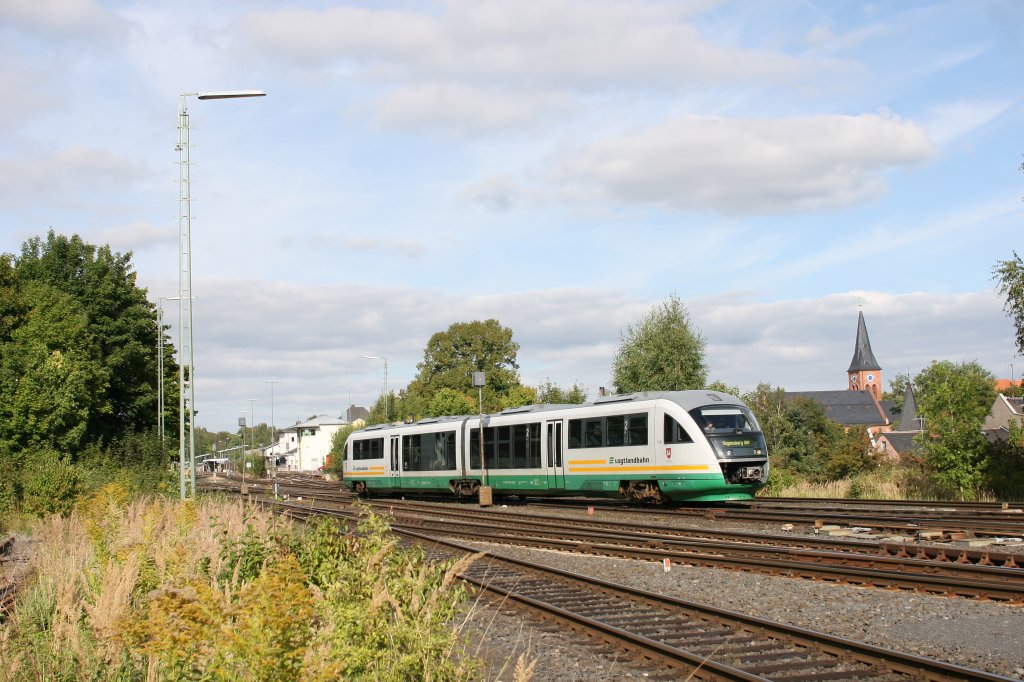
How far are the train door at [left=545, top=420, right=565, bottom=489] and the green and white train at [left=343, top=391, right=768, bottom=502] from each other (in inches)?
1.1

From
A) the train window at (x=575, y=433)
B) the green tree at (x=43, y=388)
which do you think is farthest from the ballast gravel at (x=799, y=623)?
the green tree at (x=43, y=388)

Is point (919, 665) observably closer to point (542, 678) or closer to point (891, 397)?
point (542, 678)

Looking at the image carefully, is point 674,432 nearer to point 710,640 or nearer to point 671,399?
point 671,399

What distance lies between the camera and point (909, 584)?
1083 centimetres

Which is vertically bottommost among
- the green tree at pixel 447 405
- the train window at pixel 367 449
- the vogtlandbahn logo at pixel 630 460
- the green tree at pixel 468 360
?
the vogtlandbahn logo at pixel 630 460

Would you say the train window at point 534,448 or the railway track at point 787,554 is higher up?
the train window at point 534,448

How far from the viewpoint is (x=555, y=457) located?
25.8 metres

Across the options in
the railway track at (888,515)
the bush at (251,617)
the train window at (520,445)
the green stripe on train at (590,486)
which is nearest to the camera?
the bush at (251,617)

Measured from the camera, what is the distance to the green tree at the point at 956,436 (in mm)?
24812

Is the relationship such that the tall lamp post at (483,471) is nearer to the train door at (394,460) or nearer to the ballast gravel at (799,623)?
the train door at (394,460)

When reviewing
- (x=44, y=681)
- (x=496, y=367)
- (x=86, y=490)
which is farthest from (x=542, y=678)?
(x=496, y=367)

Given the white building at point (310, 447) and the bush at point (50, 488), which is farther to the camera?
the white building at point (310, 447)

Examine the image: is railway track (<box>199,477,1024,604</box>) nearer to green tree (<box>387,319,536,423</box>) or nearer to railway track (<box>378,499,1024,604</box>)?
railway track (<box>378,499,1024,604</box>)

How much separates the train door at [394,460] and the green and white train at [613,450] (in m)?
2.14
